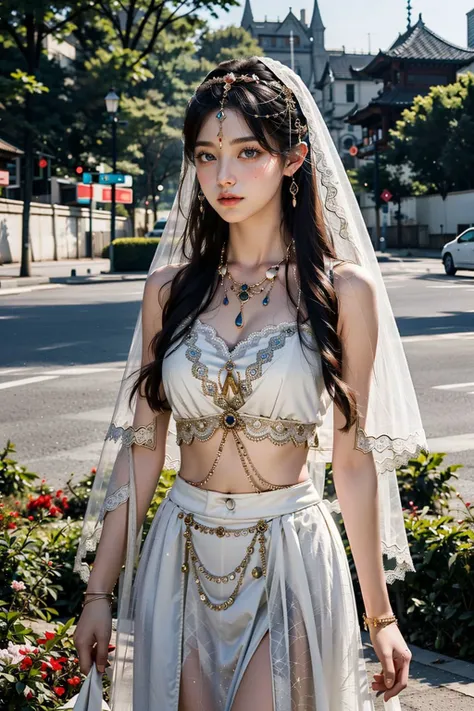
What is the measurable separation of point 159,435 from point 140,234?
7360cm

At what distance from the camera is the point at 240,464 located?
2391 millimetres

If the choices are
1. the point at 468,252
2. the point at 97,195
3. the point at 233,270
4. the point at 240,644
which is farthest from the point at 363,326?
the point at 97,195

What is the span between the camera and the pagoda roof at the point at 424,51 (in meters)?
75.4

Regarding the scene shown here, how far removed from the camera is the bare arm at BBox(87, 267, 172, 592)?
8.11 ft

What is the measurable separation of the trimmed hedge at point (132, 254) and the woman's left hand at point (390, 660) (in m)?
35.0

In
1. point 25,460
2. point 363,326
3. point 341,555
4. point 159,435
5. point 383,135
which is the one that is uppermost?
point 383,135

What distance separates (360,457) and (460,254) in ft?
104

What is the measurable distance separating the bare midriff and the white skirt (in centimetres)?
3

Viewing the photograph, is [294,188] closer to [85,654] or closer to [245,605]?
[245,605]

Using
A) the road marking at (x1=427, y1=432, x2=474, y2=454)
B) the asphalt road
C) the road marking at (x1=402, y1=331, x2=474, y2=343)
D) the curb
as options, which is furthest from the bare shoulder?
the curb

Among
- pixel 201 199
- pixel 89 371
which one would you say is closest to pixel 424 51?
pixel 89 371

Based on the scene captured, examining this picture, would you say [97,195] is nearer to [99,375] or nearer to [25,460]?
[99,375]

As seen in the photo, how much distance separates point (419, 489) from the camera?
5.64m

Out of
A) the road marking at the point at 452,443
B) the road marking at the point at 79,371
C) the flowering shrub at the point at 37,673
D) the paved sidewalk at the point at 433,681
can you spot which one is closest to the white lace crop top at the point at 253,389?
the flowering shrub at the point at 37,673
